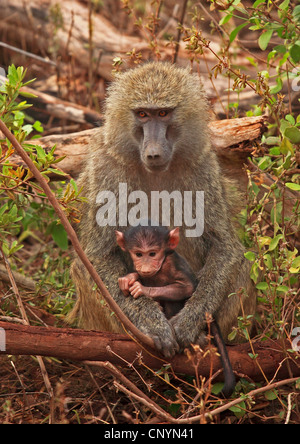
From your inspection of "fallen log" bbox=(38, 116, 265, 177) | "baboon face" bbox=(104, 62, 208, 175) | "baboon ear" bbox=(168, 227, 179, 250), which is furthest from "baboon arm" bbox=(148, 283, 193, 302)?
"fallen log" bbox=(38, 116, 265, 177)

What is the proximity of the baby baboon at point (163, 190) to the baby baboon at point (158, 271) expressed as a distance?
9cm

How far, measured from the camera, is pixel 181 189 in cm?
385

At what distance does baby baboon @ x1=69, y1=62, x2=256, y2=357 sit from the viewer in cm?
368

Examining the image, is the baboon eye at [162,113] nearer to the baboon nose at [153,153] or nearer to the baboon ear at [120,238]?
the baboon nose at [153,153]

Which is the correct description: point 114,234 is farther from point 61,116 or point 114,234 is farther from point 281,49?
point 61,116

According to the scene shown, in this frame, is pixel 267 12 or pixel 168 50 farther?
pixel 168 50

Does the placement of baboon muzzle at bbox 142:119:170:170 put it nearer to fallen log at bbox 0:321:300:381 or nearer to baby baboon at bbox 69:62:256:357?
baby baboon at bbox 69:62:256:357

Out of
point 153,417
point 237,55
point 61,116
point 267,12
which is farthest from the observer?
point 237,55

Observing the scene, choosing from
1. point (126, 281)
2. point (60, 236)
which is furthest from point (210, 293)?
point (60, 236)

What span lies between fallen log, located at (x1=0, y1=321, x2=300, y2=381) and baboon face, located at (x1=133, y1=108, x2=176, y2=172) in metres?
0.96

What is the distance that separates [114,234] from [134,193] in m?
0.28

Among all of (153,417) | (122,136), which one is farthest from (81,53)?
(153,417)

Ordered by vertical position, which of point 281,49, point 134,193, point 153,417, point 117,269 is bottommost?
point 153,417

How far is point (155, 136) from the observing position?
3553 millimetres
